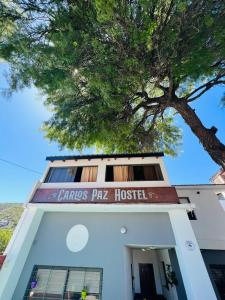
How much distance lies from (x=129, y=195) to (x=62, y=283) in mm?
4354

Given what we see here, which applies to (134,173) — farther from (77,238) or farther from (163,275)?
(163,275)

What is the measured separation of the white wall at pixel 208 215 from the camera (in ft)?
28.8

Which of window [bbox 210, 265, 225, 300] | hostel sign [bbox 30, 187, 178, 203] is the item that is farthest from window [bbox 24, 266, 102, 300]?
window [bbox 210, 265, 225, 300]

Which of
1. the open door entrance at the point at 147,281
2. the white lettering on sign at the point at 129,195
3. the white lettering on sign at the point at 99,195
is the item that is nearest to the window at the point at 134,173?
the white lettering on sign at the point at 129,195

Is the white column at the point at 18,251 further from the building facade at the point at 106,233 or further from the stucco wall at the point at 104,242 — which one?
the stucco wall at the point at 104,242

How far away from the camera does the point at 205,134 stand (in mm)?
6953

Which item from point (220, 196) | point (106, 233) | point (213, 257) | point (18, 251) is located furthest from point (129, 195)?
point (220, 196)

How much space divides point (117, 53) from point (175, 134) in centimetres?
763

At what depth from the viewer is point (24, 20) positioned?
6012 mm

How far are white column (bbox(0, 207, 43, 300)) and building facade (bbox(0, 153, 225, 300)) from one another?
31 millimetres

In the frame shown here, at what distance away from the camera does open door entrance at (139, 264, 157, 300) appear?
10.3m

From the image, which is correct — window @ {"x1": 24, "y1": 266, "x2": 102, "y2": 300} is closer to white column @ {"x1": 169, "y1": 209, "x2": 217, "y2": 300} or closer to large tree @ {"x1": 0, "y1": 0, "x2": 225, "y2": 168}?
white column @ {"x1": 169, "y1": 209, "x2": 217, "y2": 300}

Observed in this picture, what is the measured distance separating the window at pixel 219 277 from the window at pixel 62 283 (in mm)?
6195

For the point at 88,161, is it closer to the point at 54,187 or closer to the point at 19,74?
the point at 54,187
